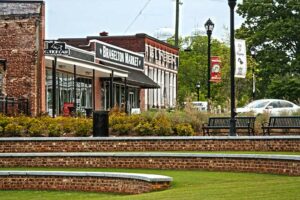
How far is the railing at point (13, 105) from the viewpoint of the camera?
3100 cm

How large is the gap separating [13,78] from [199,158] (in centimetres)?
1586

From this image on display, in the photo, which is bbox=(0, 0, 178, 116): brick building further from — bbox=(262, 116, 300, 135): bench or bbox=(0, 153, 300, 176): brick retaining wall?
bbox=(0, 153, 300, 176): brick retaining wall

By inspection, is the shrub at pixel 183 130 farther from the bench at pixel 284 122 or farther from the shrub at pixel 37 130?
the shrub at pixel 37 130

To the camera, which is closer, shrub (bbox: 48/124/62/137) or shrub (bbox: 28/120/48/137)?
shrub (bbox: 28/120/48/137)

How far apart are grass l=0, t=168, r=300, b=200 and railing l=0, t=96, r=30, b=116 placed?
13.3 meters

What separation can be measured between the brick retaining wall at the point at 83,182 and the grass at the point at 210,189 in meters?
0.26

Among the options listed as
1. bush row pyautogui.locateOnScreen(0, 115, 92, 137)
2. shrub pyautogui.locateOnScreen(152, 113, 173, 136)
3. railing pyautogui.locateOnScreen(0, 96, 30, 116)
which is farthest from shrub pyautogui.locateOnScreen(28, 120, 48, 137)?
railing pyautogui.locateOnScreen(0, 96, 30, 116)

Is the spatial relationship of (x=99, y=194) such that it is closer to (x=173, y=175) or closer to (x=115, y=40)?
(x=173, y=175)

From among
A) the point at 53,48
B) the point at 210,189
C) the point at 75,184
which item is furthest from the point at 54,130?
the point at 210,189

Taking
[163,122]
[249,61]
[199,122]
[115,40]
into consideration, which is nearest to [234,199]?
[163,122]

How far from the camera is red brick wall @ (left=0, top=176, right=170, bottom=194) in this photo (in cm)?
1562

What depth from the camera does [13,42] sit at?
3241cm

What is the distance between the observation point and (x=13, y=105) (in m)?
31.7

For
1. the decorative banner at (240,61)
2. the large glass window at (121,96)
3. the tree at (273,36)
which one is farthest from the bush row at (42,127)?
the tree at (273,36)
